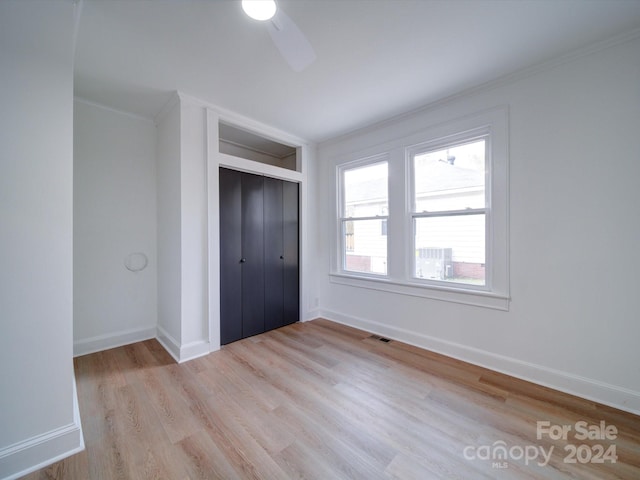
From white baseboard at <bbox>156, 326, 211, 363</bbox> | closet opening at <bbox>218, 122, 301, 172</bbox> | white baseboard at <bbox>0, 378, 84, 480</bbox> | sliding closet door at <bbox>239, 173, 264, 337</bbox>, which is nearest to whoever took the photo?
white baseboard at <bbox>0, 378, 84, 480</bbox>

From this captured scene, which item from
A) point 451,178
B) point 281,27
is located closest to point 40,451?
point 281,27

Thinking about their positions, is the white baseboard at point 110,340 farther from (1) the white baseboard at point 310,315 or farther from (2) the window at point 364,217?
(2) the window at point 364,217

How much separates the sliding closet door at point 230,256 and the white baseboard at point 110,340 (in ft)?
3.37

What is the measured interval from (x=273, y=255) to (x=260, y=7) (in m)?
2.56

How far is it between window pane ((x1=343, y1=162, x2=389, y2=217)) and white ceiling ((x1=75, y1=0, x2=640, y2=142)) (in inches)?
34.1

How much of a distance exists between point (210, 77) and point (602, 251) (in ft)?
11.5

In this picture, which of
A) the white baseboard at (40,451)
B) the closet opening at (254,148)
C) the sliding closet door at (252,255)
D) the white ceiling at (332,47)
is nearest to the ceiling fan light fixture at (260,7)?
the white ceiling at (332,47)

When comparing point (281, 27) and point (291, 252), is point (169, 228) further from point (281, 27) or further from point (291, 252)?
point (281, 27)

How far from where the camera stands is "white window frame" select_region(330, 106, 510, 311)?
2314 mm

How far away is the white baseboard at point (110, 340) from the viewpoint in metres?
2.68

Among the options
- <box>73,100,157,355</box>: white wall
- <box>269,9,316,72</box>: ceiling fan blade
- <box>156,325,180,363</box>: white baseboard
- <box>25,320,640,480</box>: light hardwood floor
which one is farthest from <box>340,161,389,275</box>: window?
<box>73,100,157,355</box>: white wall

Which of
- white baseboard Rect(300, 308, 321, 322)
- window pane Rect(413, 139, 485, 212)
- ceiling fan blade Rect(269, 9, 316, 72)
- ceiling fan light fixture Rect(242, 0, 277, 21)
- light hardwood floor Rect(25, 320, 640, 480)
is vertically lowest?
light hardwood floor Rect(25, 320, 640, 480)

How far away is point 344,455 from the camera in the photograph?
57.1 inches

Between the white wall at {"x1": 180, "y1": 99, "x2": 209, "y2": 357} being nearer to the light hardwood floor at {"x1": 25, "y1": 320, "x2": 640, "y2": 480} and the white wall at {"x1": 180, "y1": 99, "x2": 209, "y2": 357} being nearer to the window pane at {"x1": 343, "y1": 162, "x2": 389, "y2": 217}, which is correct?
the light hardwood floor at {"x1": 25, "y1": 320, "x2": 640, "y2": 480}
